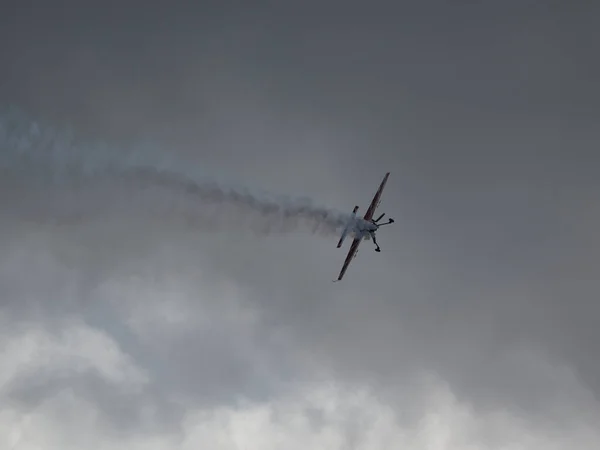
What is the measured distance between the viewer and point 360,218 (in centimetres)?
7906

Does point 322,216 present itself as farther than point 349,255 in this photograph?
No

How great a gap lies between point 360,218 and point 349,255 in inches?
250

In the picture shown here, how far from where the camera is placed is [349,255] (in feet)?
273

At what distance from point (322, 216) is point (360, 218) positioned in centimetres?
611

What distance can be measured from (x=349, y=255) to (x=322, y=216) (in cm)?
1012

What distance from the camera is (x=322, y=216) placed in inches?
2960
